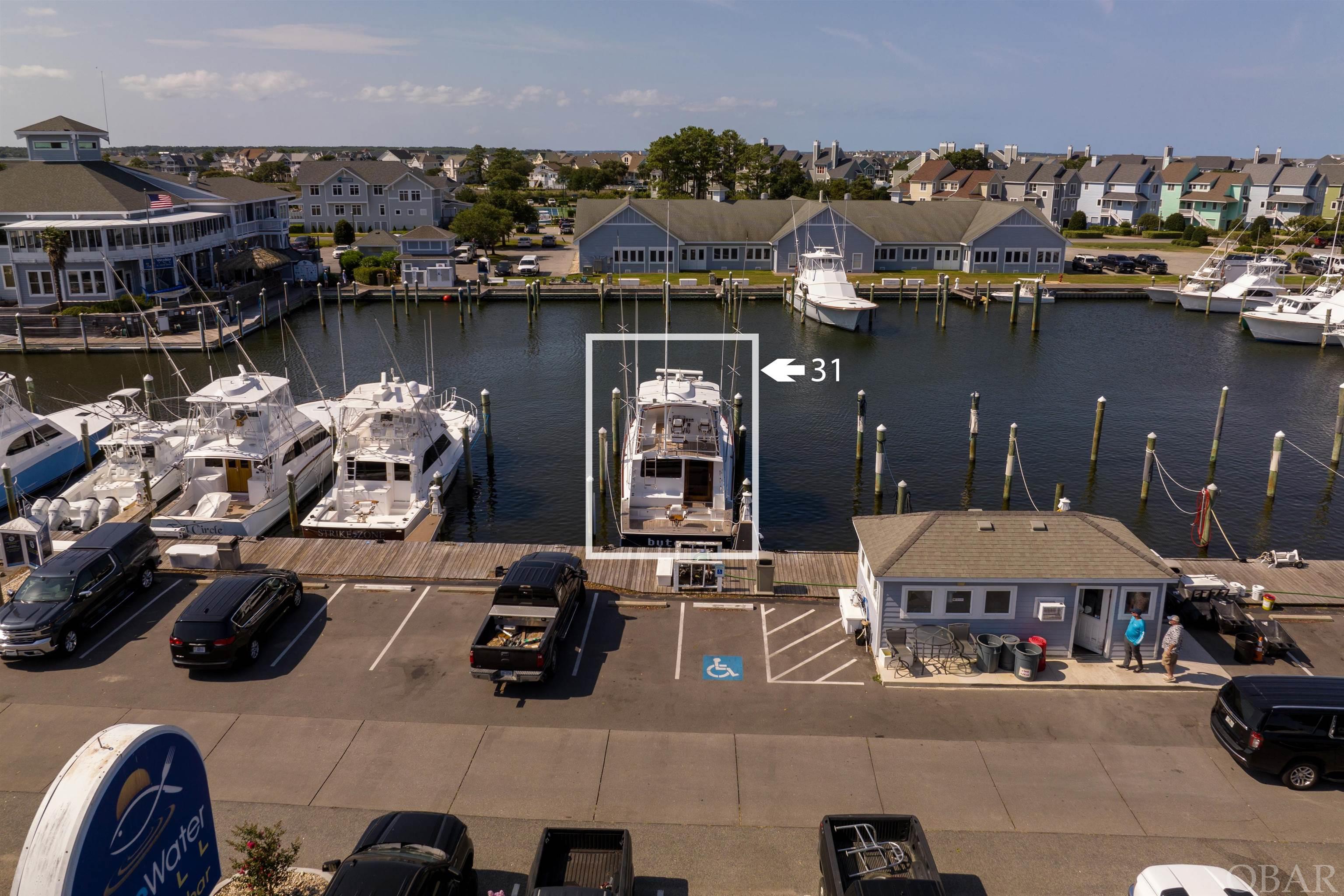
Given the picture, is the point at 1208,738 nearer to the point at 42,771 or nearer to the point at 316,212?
the point at 42,771

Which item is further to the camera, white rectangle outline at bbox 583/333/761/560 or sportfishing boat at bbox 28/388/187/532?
sportfishing boat at bbox 28/388/187/532

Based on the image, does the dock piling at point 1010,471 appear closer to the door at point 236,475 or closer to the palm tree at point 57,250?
the door at point 236,475

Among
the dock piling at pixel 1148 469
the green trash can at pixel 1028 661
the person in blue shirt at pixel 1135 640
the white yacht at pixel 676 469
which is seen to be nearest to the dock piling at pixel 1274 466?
the dock piling at pixel 1148 469

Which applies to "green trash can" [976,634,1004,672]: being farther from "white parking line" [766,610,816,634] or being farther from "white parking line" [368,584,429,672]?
"white parking line" [368,584,429,672]

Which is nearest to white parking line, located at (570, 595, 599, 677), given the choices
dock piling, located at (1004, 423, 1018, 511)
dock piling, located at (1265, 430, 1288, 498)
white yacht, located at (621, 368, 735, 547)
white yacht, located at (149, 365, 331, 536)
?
white yacht, located at (621, 368, 735, 547)

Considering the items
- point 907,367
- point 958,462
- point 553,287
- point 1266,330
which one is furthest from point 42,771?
point 1266,330

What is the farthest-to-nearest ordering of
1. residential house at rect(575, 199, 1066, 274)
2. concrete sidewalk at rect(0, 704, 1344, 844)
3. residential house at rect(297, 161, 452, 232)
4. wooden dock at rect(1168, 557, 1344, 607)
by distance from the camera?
residential house at rect(297, 161, 452, 232) < residential house at rect(575, 199, 1066, 274) < wooden dock at rect(1168, 557, 1344, 607) < concrete sidewalk at rect(0, 704, 1344, 844)

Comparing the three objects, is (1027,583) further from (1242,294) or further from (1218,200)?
(1218,200)
